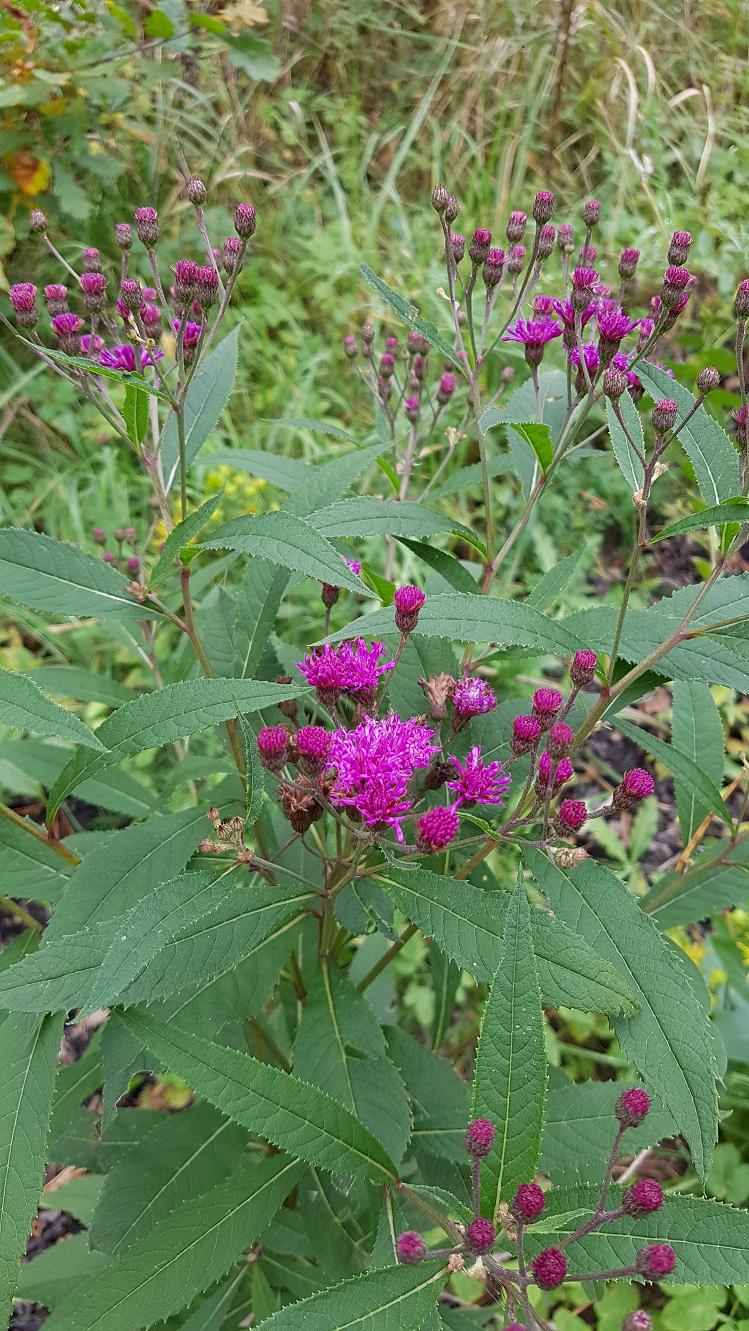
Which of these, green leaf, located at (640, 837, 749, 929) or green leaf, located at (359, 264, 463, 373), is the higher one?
green leaf, located at (359, 264, 463, 373)

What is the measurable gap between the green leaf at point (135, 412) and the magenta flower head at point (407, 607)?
1.51ft

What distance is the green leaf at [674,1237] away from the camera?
0.97 m

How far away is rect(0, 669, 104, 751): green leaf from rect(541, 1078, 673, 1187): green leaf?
2.98ft

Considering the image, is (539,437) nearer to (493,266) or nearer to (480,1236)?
(493,266)

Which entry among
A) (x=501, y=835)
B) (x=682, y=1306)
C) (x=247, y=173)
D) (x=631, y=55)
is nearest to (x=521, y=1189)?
(x=501, y=835)

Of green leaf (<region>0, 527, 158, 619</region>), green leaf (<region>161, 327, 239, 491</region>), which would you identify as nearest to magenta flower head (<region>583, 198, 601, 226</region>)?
green leaf (<region>161, 327, 239, 491</region>)

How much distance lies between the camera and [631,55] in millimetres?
5520

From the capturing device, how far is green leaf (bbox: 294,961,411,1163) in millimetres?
1246

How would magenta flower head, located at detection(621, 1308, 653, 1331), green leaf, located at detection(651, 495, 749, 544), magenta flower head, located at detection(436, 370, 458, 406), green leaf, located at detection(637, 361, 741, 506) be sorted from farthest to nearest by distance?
magenta flower head, located at detection(436, 370, 458, 406) → green leaf, located at detection(637, 361, 741, 506) → green leaf, located at detection(651, 495, 749, 544) → magenta flower head, located at detection(621, 1308, 653, 1331)

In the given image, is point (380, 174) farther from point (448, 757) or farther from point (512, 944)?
point (512, 944)

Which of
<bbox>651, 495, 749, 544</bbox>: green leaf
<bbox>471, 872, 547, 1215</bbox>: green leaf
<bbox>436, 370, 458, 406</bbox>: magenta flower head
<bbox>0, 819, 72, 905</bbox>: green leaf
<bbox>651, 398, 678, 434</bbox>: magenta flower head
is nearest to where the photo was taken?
<bbox>471, 872, 547, 1215</bbox>: green leaf

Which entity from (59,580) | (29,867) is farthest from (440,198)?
(29,867)

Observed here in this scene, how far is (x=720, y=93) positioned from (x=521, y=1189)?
20.9 feet

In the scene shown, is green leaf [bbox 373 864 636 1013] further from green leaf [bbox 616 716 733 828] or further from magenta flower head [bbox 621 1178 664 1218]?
green leaf [bbox 616 716 733 828]
